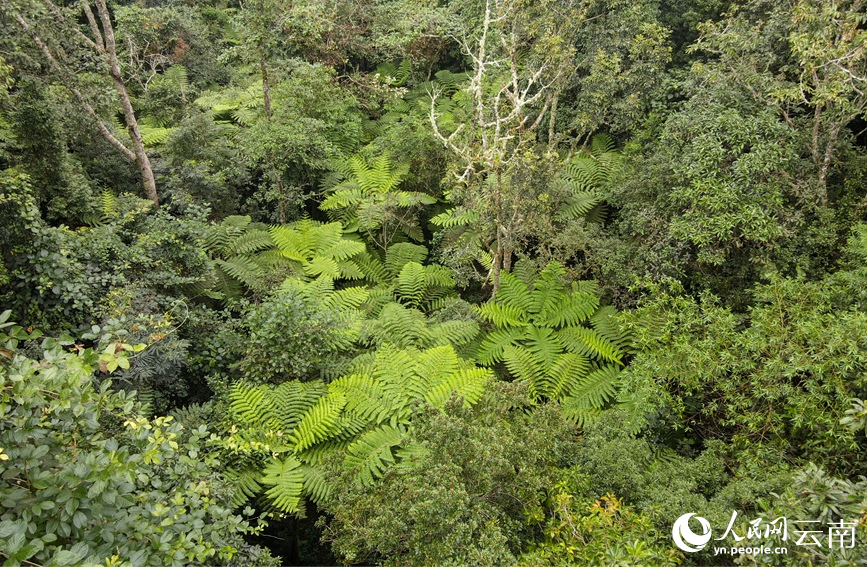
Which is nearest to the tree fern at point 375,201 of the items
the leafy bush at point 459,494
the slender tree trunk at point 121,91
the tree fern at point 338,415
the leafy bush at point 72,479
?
the slender tree trunk at point 121,91

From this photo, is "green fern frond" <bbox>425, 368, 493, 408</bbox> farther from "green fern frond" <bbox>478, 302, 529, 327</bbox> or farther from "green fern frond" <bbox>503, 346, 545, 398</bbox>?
"green fern frond" <bbox>478, 302, 529, 327</bbox>

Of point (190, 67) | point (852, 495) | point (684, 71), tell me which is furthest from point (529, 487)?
point (190, 67)

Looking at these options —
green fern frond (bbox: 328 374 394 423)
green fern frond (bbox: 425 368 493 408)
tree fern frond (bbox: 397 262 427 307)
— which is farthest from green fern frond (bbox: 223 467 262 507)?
tree fern frond (bbox: 397 262 427 307)

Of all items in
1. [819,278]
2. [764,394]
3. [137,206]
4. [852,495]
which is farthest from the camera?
[137,206]

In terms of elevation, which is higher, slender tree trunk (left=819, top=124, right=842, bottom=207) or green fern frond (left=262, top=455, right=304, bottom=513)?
slender tree trunk (left=819, top=124, right=842, bottom=207)

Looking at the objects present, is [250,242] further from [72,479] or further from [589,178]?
[72,479]

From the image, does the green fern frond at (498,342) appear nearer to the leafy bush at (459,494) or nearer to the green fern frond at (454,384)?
the green fern frond at (454,384)

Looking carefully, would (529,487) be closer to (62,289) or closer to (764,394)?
(764,394)

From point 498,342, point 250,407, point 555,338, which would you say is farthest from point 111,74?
point 555,338
